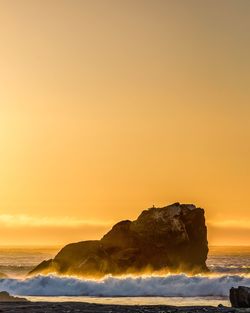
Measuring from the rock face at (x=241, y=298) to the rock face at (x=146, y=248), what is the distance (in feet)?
135

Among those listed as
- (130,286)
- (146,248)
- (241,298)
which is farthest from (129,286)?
(241,298)

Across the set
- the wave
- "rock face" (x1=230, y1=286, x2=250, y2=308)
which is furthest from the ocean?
"rock face" (x1=230, y1=286, x2=250, y2=308)

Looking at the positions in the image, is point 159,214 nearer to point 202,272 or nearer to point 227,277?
point 202,272

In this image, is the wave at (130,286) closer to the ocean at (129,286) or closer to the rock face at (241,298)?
the ocean at (129,286)

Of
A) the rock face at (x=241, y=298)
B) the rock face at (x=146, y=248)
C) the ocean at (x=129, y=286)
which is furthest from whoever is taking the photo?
the rock face at (x=146, y=248)

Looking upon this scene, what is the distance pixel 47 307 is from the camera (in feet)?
146

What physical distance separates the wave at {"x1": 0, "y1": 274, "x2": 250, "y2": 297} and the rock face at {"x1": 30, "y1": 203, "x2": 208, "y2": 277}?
1018 cm

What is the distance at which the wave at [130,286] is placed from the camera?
227 ft

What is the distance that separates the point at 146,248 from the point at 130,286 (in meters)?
18.0

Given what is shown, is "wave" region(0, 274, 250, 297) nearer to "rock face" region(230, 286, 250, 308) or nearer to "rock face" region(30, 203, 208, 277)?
"rock face" region(30, 203, 208, 277)

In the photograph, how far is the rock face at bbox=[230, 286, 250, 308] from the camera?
4328 cm

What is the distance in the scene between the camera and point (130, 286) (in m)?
72.2

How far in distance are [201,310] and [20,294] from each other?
3379 centimetres

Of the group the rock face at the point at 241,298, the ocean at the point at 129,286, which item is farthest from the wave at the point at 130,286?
the rock face at the point at 241,298
